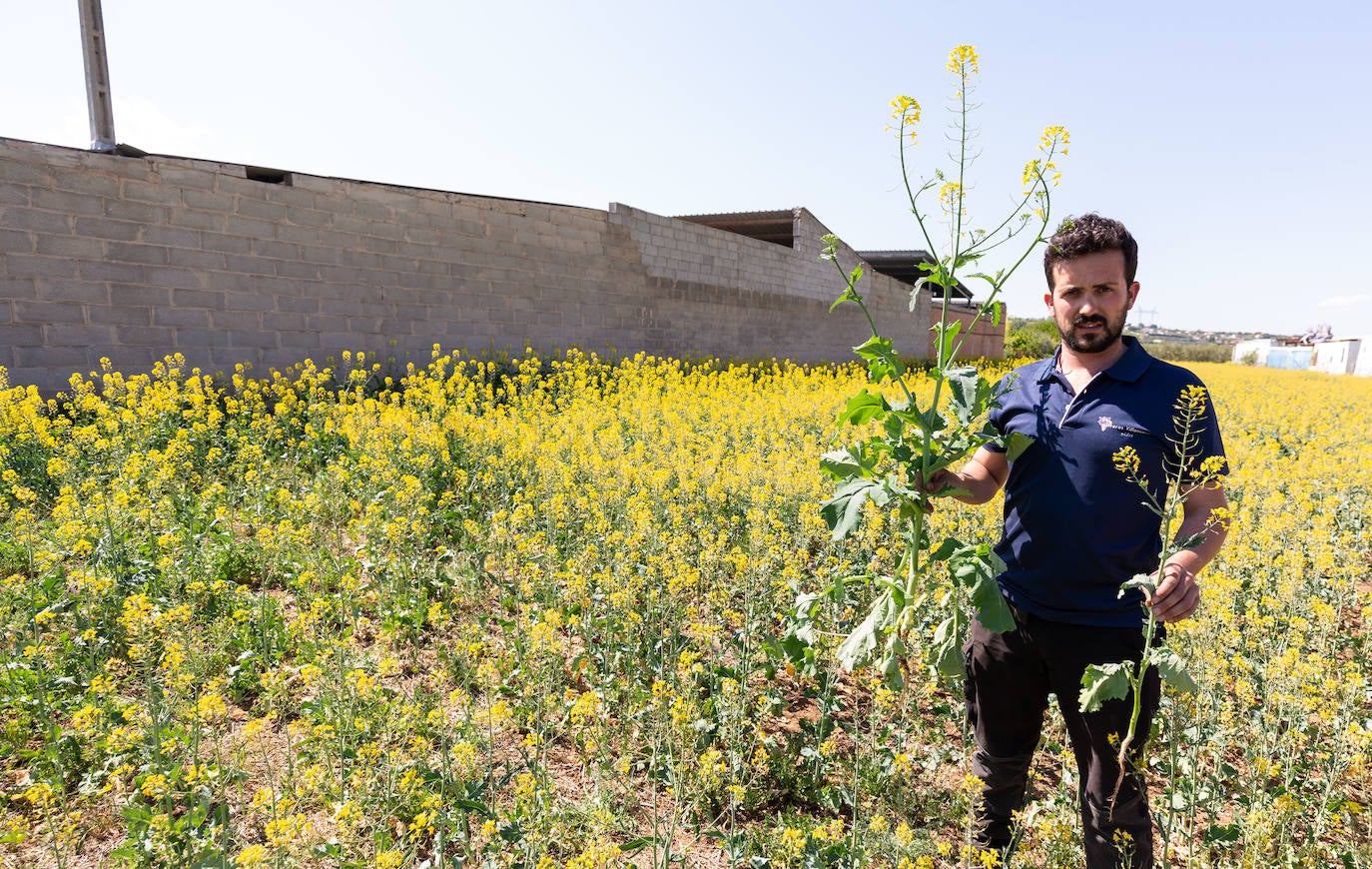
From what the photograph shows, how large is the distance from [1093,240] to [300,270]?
27.1 ft

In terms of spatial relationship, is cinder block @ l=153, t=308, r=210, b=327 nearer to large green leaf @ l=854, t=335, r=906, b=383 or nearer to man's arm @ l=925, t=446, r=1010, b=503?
large green leaf @ l=854, t=335, r=906, b=383

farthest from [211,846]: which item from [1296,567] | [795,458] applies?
[1296,567]

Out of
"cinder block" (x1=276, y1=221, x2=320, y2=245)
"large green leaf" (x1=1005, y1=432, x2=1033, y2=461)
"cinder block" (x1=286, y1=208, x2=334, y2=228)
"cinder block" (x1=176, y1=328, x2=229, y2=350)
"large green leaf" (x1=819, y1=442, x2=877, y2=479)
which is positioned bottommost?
"large green leaf" (x1=819, y1=442, x2=877, y2=479)

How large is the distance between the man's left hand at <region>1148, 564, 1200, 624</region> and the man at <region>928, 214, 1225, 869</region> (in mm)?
238

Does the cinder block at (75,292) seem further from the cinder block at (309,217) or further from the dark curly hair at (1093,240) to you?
the dark curly hair at (1093,240)

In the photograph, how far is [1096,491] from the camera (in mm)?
1849

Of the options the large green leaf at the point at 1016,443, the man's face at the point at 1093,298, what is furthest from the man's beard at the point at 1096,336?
the large green leaf at the point at 1016,443

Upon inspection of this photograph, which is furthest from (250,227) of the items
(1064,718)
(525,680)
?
(1064,718)

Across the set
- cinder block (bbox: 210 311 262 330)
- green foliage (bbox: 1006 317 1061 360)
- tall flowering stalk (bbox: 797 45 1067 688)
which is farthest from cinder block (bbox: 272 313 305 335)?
green foliage (bbox: 1006 317 1061 360)

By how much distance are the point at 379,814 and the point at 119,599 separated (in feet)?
6.92

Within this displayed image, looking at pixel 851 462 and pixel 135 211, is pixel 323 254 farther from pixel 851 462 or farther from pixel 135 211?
pixel 851 462

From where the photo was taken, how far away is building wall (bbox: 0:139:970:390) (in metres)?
6.09

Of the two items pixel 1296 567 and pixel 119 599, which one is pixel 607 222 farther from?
pixel 1296 567

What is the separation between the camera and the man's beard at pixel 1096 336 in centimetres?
189
